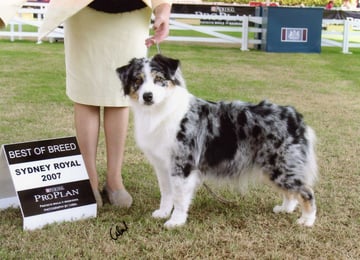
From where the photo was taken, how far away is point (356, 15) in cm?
2144

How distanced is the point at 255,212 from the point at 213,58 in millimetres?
10684

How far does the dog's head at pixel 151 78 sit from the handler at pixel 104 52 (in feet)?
1.22

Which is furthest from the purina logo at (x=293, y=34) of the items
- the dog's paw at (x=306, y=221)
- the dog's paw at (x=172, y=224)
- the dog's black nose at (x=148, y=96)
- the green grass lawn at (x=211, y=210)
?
the dog's black nose at (x=148, y=96)

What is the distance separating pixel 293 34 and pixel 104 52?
44.0ft

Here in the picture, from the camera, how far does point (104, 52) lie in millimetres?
3957

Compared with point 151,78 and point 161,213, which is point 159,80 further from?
point 161,213

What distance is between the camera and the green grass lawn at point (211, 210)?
3355 millimetres

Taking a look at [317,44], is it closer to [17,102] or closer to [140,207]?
[17,102]

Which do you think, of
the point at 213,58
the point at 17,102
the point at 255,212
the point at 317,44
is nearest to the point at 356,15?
the point at 317,44

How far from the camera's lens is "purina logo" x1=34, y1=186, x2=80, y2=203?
3.76 metres

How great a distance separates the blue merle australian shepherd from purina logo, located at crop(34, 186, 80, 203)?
0.64 metres

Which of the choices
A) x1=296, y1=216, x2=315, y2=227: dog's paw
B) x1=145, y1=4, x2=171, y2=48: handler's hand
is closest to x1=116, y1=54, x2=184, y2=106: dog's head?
x1=145, y1=4, x2=171, y2=48: handler's hand
